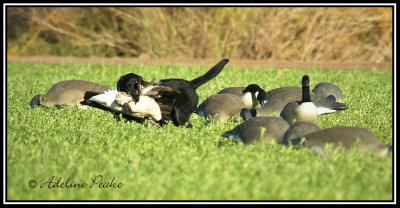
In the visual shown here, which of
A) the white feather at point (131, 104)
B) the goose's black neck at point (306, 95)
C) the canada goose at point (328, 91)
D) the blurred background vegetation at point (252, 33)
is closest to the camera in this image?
the white feather at point (131, 104)

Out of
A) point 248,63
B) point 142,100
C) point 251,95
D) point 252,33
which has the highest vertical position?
point 252,33

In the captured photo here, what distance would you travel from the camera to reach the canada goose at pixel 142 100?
611 centimetres

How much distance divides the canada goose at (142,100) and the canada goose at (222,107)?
1.28 meters

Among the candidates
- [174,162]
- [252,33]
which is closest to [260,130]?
[174,162]

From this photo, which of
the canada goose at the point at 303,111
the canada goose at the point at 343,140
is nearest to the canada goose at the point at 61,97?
the canada goose at the point at 303,111

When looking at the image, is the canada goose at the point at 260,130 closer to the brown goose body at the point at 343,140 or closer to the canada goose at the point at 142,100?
the brown goose body at the point at 343,140

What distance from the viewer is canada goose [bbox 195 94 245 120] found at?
25.4 ft

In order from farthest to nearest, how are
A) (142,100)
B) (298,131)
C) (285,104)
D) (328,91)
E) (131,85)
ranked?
(328,91) → (285,104) → (142,100) → (131,85) → (298,131)

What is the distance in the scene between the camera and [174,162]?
16.8ft

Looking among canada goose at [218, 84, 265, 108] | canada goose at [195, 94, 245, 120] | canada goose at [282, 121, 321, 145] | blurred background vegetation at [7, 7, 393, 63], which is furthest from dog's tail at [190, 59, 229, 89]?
blurred background vegetation at [7, 7, 393, 63]

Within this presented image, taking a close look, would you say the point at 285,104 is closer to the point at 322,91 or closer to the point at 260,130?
the point at 322,91

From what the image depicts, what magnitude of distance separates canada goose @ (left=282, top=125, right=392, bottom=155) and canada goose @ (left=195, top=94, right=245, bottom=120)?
227 cm

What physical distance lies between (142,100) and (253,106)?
3014mm

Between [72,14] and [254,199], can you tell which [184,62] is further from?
[254,199]
